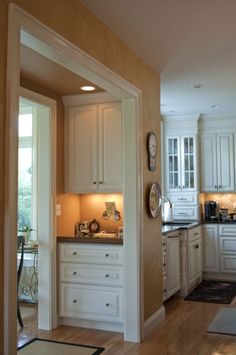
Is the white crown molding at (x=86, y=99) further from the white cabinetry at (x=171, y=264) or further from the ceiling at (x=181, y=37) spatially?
the white cabinetry at (x=171, y=264)

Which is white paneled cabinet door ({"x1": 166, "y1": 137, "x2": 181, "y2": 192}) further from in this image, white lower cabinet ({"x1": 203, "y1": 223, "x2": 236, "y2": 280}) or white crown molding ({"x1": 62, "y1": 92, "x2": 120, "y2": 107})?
white crown molding ({"x1": 62, "y1": 92, "x2": 120, "y2": 107})

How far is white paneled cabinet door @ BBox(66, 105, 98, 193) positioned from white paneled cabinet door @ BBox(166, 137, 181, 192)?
2457 mm

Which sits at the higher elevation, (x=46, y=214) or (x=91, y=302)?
(x=46, y=214)

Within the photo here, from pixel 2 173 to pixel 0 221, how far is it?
0.24 m

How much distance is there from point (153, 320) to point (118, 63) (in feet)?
8.37

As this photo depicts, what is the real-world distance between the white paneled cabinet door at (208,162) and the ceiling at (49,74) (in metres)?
2.84

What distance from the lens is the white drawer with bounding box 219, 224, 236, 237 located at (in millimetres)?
6402

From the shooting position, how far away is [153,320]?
4.17 m

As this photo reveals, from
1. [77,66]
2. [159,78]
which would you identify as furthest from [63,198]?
[77,66]

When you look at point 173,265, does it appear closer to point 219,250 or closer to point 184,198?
point 219,250

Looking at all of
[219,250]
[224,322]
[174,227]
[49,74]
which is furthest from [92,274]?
[219,250]

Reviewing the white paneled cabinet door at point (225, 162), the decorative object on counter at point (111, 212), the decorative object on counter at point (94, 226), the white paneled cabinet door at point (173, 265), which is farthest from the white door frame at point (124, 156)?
the white paneled cabinet door at point (225, 162)

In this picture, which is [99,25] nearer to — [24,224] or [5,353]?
[5,353]

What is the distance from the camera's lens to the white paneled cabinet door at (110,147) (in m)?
4.50
